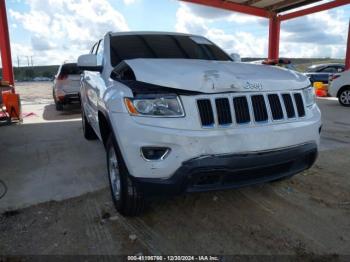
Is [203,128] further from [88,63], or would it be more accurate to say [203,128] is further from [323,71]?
[323,71]

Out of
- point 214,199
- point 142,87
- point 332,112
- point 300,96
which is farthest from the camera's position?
point 332,112

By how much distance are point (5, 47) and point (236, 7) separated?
9.96m

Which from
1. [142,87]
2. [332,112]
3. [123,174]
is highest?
[142,87]

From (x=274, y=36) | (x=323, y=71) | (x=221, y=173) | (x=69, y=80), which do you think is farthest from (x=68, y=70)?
(x=323, y=71)

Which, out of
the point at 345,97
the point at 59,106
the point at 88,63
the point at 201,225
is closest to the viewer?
the point at 201,225

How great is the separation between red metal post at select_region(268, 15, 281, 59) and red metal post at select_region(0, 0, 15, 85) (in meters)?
12.5

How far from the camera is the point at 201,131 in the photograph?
2.39 m

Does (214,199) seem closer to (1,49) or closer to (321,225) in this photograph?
(321,225)

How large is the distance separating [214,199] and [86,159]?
7.84 feet

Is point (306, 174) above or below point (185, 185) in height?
below

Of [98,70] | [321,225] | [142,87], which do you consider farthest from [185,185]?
[98,70]

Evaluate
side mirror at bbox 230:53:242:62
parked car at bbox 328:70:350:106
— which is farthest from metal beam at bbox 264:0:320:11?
side mirror at bbox 230:53:242:62

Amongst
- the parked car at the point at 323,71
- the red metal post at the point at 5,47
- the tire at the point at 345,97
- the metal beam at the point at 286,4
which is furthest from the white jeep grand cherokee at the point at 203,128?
the parked car at the point at 323,71

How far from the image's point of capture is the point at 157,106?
2.46 metres
